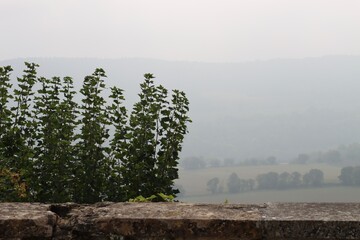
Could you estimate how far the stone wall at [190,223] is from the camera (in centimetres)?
261

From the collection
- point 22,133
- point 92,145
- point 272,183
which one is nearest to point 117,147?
point 92,145

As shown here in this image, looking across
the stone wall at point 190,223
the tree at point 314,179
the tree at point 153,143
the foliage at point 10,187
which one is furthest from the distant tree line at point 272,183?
the stone wall at point 190,223

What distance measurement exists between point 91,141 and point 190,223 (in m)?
4.86

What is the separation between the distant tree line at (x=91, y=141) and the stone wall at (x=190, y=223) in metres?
4.16

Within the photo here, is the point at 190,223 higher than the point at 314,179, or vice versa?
the point at 314,179

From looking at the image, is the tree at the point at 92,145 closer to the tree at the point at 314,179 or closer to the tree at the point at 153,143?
the tree at the point at 153,143

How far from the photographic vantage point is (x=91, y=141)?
7.34m

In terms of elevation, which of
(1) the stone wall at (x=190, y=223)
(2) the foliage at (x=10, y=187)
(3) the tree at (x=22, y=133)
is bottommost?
(1) the stone wall at (x=190, y=223)

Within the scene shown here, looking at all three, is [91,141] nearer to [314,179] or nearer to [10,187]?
[10,187]

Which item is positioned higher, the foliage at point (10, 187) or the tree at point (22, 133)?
the tree at point (22, 133)

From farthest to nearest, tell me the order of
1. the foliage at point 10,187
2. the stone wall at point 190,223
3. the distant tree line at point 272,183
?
the distant tree line at point 272,183 < the foliage at point 10,187 < the stone wall at point 190,223

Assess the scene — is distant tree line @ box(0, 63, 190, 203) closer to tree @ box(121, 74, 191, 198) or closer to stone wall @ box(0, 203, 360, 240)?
tree @ box(121, 74, 191, 198)

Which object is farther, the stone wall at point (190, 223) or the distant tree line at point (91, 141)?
the distant tree line at point (91, 141)

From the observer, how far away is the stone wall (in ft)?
8.55
